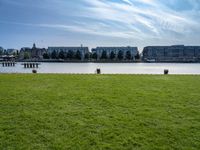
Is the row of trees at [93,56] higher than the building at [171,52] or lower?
lower

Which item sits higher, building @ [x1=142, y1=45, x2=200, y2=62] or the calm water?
building @ [x1=142, y1=45, x2=200, y2=62]

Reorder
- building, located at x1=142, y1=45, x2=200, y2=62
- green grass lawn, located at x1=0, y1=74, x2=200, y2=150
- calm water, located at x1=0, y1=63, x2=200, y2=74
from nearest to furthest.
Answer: green grass lawn, located at x1=0, y1=74, x2=200, y2=150
calm water, located at x1=0, y1=63, x2=200, y2=74
building, located at x1=142, y1=45, x2=200, y2=62

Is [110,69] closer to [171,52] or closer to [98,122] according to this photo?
[98,122]

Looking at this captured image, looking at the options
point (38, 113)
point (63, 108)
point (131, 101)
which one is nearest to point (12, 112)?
point (38, 113)

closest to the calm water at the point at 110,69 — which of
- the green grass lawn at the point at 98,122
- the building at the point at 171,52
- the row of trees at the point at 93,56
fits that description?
the green grass lawn at the point at 98,122

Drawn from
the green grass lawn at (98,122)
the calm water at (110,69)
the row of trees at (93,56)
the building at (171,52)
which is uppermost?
the building at (171,52)

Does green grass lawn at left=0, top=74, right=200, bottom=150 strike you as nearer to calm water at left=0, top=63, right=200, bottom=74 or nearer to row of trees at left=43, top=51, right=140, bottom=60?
calm water at left=0, top=63, right=200, bottom=74

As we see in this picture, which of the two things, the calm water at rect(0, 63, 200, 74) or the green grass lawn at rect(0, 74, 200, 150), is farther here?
the calm water at rect(0, 63, 200, 74)

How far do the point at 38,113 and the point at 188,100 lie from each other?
5405mm

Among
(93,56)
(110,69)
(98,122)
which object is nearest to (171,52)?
(93,56)

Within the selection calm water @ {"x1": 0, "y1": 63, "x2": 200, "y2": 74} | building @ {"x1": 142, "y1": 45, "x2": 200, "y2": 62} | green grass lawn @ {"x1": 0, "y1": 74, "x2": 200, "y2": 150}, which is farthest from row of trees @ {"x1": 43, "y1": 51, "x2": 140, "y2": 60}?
green grass lawn @ {"x1": 0, "y1": 74, "x2": 200, "y2": 150}

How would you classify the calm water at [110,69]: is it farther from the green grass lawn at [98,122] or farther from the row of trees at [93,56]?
the row of trees at [93,56]

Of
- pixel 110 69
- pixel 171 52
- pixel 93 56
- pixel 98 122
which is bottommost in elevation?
pixel 98 122

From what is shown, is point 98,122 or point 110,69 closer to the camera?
point 98,122
